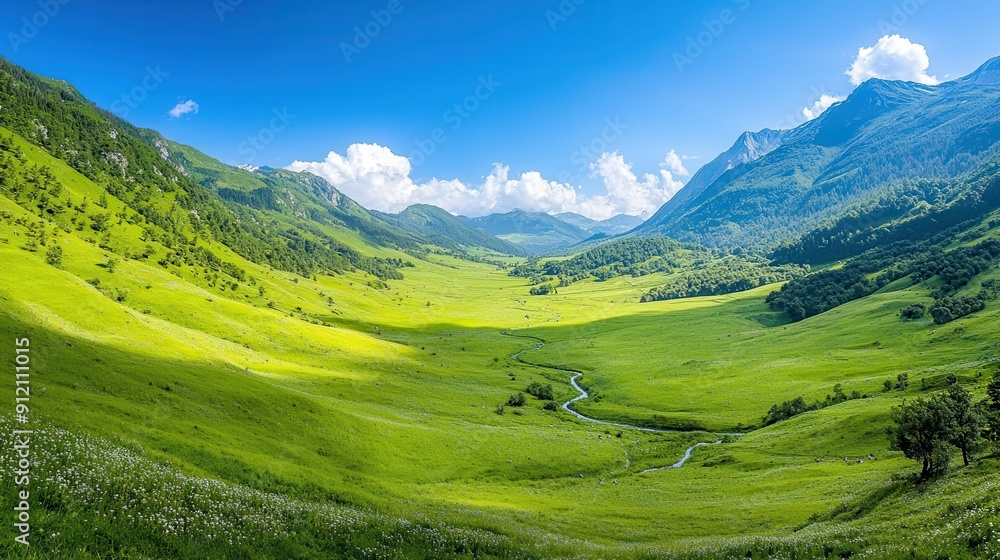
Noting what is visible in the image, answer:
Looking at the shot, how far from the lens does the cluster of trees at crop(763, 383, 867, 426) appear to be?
346 feet

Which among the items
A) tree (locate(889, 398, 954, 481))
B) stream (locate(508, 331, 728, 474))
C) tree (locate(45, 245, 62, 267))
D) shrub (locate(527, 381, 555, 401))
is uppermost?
tree (locate(45, 245, 62, 267))

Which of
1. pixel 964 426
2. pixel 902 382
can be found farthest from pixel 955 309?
pixel 964 426

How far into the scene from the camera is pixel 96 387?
160ft

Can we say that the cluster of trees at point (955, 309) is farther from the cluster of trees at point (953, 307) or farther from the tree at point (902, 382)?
the tree at point (902, 382)

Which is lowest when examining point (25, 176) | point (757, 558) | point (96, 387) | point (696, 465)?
point (696, 465)

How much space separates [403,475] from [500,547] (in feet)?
138

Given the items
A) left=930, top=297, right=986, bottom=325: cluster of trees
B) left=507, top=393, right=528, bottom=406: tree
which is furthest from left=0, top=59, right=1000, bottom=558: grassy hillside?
left=930, top=297, right=986, bottom=325: cluster of trees

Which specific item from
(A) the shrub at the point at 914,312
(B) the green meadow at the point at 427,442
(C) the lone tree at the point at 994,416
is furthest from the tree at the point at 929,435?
(A) the shrub at the point at 914,312

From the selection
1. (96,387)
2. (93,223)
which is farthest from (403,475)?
(93,223)

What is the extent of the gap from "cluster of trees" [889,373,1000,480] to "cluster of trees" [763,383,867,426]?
62457mm

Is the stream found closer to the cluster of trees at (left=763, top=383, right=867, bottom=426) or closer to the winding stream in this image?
the winding stream

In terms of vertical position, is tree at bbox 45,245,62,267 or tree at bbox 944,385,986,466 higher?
tree at bbox 45,245,62,267

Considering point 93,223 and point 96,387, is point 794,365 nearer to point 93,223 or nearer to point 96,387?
point 96,387

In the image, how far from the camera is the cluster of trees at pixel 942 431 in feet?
140
